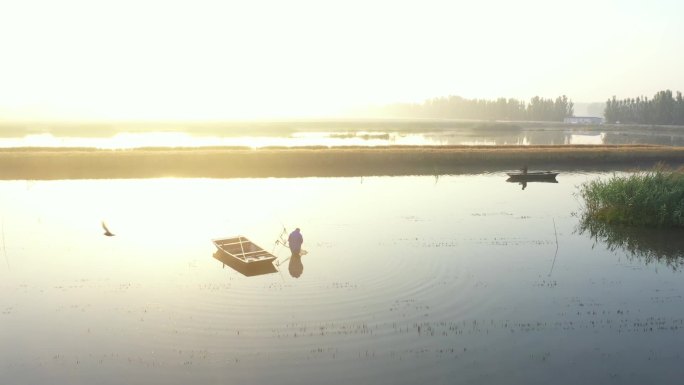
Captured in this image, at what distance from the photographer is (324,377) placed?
14.9 metres

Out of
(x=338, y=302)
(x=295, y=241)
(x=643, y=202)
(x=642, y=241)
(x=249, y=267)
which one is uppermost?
(x=643, y=202)

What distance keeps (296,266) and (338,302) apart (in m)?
4.95

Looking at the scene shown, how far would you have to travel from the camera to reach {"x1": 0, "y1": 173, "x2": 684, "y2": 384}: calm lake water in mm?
15500

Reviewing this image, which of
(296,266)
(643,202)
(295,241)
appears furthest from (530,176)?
(296,266)

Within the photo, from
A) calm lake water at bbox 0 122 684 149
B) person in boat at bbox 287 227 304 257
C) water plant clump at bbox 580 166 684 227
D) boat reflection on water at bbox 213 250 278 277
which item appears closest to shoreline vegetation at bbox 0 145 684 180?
calm lake water at bbox 0 122 684 149

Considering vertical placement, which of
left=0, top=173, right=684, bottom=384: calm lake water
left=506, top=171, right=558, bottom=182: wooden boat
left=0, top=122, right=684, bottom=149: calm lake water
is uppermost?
left=0, top=122, right=684, bottom=149: calm lake water

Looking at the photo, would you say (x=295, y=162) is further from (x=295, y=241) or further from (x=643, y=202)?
(x=643, y=202)

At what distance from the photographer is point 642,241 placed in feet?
95.6

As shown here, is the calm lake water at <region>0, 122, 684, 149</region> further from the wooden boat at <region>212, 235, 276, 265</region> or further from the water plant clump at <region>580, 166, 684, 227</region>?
the wooden boat at <region>212, 235, 276, 265</region>

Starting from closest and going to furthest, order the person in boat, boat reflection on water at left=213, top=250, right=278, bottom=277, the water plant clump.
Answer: boat reflection on water at left=213, top=250, right=278, bottom=277
the person in boat
the water plant clump

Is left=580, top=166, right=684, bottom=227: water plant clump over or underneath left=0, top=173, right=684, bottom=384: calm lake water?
over

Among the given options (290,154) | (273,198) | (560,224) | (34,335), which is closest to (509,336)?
(34,335)

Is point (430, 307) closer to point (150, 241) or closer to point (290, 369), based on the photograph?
point (290, 369)

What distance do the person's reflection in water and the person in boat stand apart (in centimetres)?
27
